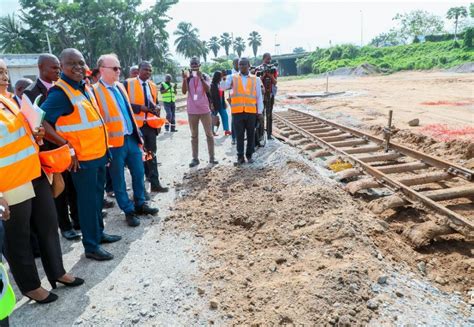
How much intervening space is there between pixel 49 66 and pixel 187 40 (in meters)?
56.7

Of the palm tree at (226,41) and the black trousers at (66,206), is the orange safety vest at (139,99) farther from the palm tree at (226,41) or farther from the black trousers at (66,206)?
the palm tree at (226,41)

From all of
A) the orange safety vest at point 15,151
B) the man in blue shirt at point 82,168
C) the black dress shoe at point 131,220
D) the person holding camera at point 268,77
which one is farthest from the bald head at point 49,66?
the person holding camera at point 268,77

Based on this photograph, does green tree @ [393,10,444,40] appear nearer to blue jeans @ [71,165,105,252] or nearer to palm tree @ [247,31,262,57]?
palm tree @ [247,31,262,57]

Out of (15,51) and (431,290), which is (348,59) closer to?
(15,51)

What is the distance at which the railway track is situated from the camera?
15.0 feet

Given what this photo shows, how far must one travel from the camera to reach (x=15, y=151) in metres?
2.50

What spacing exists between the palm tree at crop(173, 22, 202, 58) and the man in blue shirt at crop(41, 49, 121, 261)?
180ft

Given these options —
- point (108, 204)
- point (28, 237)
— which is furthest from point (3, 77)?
point (108, 204)

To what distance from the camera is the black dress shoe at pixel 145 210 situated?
4.66 metres

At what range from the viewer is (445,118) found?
1061cm

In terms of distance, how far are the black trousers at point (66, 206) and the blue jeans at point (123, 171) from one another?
0.54 m

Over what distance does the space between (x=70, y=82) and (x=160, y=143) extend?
6203 millimetres

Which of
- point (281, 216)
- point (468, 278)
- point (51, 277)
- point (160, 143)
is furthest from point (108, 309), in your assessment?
point (160, 143)

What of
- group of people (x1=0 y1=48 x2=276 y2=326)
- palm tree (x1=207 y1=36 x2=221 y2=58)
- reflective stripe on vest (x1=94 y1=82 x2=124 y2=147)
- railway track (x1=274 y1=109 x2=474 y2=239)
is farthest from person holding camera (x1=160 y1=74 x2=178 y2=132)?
palm tree (x1=207 y1=36 x2=221 y2=58)
